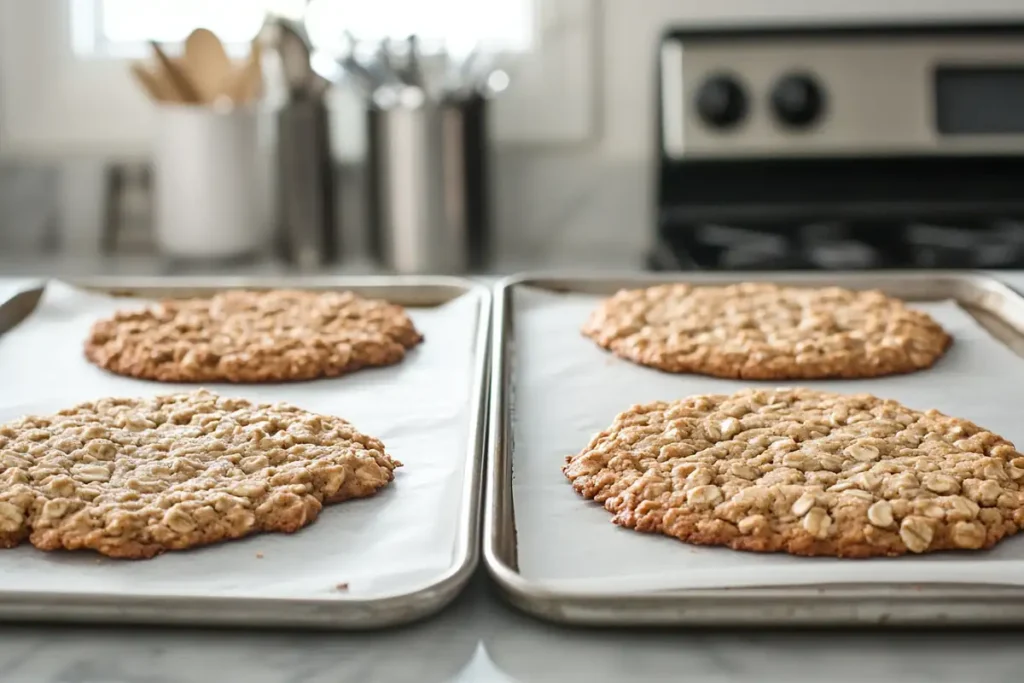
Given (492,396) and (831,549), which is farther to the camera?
(492,396)

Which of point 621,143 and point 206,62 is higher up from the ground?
point 206,62

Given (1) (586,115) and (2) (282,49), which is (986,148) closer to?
(1) (586,115)

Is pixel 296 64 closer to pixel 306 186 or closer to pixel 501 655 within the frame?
pixel 306 186

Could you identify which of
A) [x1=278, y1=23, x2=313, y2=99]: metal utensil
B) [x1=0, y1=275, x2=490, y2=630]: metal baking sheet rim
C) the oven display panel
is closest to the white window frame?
[x1=278, y1=23, x2=313, y2=99]: metal utensil

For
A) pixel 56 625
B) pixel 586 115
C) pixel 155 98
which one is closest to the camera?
pixel 56 625

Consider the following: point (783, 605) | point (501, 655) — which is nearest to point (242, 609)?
point (501, 655)

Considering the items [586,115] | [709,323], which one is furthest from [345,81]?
[709,323]
